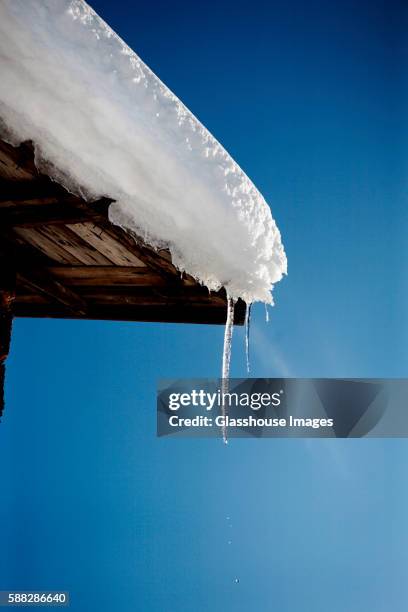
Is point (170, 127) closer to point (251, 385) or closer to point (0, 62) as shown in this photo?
point (0, 62)

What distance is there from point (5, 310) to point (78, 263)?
0.39 metres

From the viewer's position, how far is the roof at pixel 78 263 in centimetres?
150

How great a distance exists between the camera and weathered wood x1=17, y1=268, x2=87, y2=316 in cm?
239

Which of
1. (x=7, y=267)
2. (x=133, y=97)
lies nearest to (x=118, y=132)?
(x=133, y=97)

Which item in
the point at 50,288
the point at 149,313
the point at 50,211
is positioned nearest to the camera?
the point at 50,211

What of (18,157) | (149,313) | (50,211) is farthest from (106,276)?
(18,157)

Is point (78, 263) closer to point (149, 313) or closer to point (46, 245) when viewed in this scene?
point (46, 245)

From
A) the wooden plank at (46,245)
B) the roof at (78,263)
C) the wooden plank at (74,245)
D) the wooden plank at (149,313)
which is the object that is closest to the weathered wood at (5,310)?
the roof at (78,263)

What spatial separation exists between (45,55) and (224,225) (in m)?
0.70

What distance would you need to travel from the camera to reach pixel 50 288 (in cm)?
249

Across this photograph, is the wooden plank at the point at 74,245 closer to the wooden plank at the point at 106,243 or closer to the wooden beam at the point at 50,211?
the wooden plank at the point at 106,243

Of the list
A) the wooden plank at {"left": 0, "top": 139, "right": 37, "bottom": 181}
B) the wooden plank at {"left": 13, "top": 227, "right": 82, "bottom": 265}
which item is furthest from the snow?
the wooden plank at {"left": 13, "top": 227, "right": 82, "bottom": 265}

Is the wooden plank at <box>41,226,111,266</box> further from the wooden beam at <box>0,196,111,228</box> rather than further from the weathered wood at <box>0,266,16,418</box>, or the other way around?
the weathered wood at <box>0,266,16,418</box>

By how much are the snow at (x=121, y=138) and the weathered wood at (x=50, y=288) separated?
1.00m
